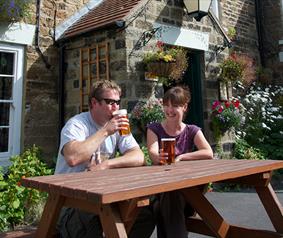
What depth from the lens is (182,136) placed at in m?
3.20

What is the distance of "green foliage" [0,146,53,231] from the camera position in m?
3.84

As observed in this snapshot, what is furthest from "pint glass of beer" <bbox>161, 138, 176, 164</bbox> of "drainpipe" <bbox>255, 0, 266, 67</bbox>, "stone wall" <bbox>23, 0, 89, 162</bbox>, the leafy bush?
"drainpipe" <bbox>255, 0, 266, 67</bbox>

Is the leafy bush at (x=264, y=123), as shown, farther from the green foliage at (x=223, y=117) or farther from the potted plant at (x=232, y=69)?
the potted plant at (x=232, y=69)

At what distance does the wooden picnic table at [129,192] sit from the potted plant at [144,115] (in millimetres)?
2687

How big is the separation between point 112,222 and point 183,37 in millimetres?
5191

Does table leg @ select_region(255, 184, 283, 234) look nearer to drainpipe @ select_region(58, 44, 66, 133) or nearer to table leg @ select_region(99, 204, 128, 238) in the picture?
table leg @ select_region(99, 204, 128, 238)

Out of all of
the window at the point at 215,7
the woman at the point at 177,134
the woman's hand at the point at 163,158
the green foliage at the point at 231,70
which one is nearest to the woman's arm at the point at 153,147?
the woman at the point at 177,134

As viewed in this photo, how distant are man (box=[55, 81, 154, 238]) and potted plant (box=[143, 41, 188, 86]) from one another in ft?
9.47

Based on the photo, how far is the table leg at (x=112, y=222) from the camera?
5.87ft

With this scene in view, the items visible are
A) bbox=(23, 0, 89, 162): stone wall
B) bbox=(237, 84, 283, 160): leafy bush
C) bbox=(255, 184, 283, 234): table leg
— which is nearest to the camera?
bbox=(255, 184, 283, 234): table leg

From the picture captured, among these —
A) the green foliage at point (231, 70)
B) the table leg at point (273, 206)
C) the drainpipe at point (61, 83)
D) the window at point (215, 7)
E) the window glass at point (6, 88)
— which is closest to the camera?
the table leg at point (273, 206)

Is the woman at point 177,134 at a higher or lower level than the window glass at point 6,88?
Answer: lower

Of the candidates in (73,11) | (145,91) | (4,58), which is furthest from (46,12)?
(145,91)

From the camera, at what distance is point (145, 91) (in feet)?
19.0
